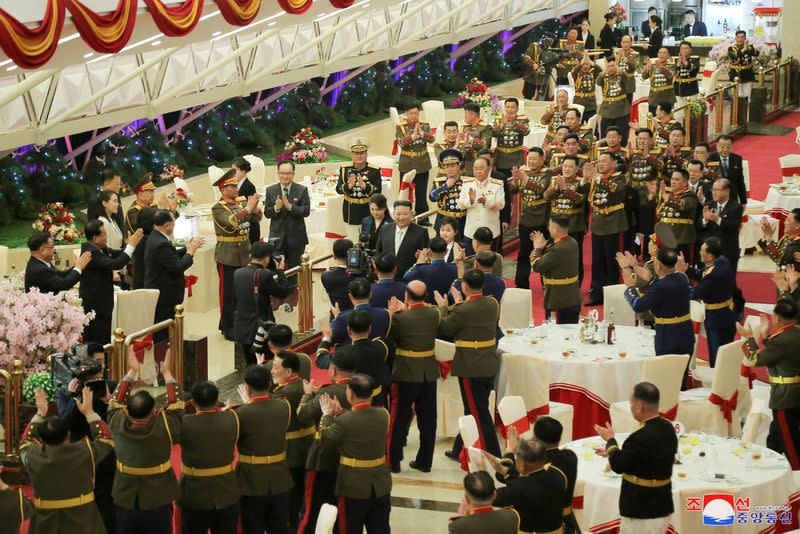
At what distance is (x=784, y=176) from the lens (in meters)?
15.7

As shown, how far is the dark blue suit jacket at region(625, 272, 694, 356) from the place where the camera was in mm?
9859

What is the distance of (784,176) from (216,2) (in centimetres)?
808

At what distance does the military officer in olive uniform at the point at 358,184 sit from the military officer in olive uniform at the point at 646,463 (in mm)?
6288

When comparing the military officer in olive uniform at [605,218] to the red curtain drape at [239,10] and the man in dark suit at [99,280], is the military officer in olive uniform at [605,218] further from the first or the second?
the man in dark suit at [99,280]

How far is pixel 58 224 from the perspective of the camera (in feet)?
43.8

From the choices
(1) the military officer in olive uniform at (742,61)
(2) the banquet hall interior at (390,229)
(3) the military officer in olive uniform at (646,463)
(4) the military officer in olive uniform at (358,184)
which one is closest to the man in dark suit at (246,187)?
(2) the banquet hall interior at (390,229)

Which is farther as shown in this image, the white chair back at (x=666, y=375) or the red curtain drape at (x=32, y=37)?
the white chair back at (x=666, y=375)

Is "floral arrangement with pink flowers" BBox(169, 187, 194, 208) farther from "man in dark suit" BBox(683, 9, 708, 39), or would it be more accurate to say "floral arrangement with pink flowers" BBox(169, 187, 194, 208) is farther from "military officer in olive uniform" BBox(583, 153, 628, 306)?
"man in dark suit" BBox(683, 9, 708, 39)

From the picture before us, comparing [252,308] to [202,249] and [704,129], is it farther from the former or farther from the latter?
[704,129]

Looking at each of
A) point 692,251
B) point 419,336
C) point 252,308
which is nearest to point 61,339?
point 252,308

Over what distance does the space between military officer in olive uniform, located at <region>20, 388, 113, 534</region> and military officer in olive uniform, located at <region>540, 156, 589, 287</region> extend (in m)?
6.42

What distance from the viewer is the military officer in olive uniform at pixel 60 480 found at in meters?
7.01

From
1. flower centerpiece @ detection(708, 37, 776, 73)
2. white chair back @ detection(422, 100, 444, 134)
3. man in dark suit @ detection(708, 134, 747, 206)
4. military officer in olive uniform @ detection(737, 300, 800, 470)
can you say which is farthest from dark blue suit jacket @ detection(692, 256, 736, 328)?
flower centerpiece @ detection(708, 37, 776, 73)

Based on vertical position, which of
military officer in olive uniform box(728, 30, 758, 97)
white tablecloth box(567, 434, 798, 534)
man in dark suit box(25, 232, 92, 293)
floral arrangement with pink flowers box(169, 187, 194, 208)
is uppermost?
military officer in olive uniform box(728, 30, 758, 97)
